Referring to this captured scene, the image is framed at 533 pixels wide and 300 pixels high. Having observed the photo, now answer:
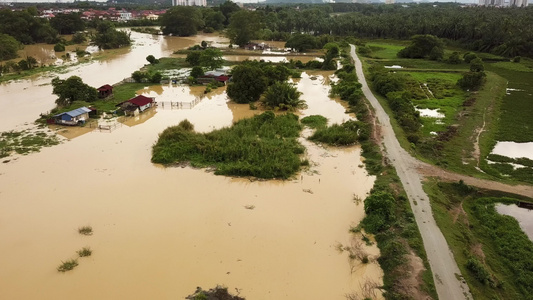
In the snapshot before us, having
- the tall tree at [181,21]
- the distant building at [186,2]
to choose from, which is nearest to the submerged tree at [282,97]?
the tall tree at [181,21]

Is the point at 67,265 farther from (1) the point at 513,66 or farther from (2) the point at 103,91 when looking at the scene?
(1) the point at 513,66

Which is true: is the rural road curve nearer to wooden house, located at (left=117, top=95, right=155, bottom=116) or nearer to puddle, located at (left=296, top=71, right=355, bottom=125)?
puddle, located at (left=296, top=71, right=355, bottom=125)

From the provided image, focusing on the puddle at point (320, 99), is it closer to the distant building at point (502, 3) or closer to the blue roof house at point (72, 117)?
the blue roof house at point (72, 117)

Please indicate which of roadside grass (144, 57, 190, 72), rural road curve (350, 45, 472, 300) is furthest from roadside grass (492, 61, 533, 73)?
roadside grass (144, 57, 190, 72)

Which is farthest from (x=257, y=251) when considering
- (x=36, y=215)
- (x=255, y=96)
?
(x=255, y=96)

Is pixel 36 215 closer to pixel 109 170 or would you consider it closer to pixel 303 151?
pixel 109 170
